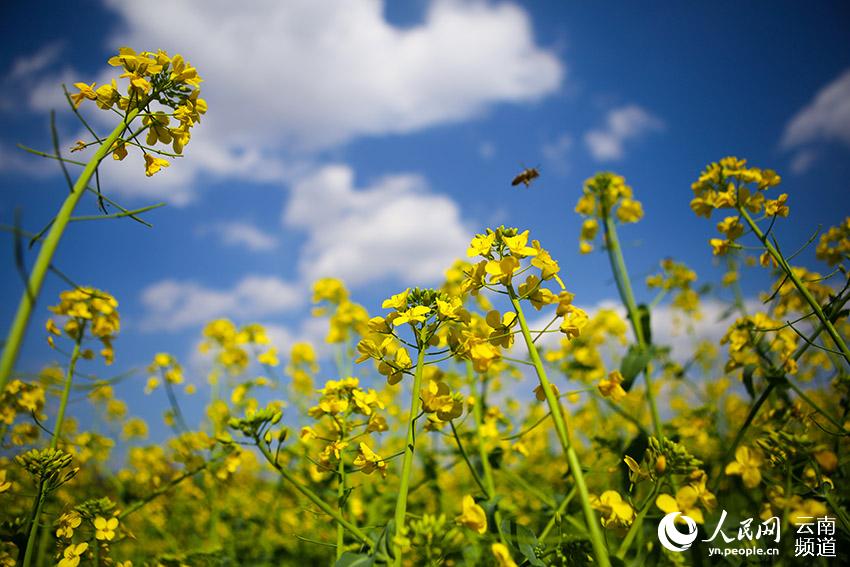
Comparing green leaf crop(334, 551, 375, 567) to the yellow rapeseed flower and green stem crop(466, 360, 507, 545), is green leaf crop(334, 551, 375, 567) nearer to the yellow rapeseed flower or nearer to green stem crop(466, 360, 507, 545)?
the yellow rapeseed flower

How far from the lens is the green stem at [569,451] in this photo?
1.23m

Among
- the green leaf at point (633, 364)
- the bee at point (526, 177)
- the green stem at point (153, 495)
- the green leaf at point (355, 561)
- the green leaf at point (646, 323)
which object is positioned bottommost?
the green leaf at point (355, 561)

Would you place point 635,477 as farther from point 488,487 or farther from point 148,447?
point 148,447

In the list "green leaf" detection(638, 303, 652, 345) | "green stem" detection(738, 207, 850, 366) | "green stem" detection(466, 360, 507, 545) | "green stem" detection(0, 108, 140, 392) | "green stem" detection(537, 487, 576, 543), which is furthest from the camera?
"green leaf" detection(638, 303, 652, 345)

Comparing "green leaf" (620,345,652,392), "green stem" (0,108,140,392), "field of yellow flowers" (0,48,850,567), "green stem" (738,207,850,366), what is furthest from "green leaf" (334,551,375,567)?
"green stem" (738,207,850,366)

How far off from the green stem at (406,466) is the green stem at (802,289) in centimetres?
191

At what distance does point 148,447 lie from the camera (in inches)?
209

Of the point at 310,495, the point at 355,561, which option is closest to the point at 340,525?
the point at 355,561

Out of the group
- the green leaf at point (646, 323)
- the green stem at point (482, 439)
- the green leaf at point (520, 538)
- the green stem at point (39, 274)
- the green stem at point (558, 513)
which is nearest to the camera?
the green stem at point (39, 274)

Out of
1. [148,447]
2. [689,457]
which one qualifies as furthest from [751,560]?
[148,447]

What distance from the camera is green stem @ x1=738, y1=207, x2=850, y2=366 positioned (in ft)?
6.56

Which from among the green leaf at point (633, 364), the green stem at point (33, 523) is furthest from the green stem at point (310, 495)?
the green leaf at point (633, 364)

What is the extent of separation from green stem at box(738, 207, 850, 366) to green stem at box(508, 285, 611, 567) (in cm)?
155

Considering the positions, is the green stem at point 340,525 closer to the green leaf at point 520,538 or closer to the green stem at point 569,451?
the green leaf at point 520,538
